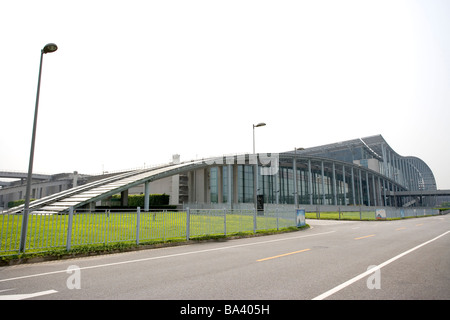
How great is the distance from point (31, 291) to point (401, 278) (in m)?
7.68

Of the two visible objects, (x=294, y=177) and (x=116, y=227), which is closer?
(x=116, y=227)

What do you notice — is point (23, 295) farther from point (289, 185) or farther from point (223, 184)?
point (289, 185)

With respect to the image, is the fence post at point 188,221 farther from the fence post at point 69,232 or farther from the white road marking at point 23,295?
the white road marking at point 23,295

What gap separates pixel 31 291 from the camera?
516 centimetres

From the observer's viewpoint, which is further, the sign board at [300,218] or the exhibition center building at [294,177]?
the exhibition center building at [294,177]

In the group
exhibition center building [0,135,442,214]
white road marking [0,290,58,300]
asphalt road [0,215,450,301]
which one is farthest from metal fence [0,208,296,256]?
exhibition center building [0,135,442,214]

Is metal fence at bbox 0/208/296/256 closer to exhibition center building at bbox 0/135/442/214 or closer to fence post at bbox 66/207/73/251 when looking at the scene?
fence post at bbox 66/207/73/251

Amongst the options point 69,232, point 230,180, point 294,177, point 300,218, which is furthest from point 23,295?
point 294,177

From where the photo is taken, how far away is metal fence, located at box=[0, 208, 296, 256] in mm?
9320

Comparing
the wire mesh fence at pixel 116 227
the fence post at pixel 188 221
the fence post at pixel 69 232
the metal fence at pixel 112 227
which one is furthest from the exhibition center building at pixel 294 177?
the fence post at pixel 69 232

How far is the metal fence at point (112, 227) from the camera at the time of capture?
932 centimetres

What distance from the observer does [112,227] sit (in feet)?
35.4
